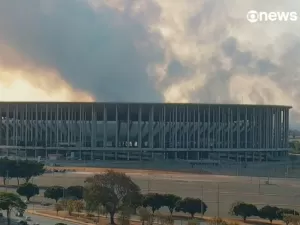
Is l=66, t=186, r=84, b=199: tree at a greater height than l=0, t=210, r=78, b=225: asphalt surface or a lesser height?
greater

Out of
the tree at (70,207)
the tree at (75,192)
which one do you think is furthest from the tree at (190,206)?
the tree at (75,192)

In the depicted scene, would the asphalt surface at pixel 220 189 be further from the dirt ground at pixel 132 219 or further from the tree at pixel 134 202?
the tree at pixel 134 202

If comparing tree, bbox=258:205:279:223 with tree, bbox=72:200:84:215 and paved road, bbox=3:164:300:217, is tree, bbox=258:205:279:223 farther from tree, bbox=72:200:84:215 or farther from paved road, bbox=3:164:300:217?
tree, bbox=72:200:84:215

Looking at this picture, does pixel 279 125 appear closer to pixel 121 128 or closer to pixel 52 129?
pixel 121 128

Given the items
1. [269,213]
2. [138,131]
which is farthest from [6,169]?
[138,131]

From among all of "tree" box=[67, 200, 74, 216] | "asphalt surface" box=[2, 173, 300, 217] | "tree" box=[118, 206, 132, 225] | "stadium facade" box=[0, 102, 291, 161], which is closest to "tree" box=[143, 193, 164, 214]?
"asphalt surface" box=[2, 173, 300, 217]
